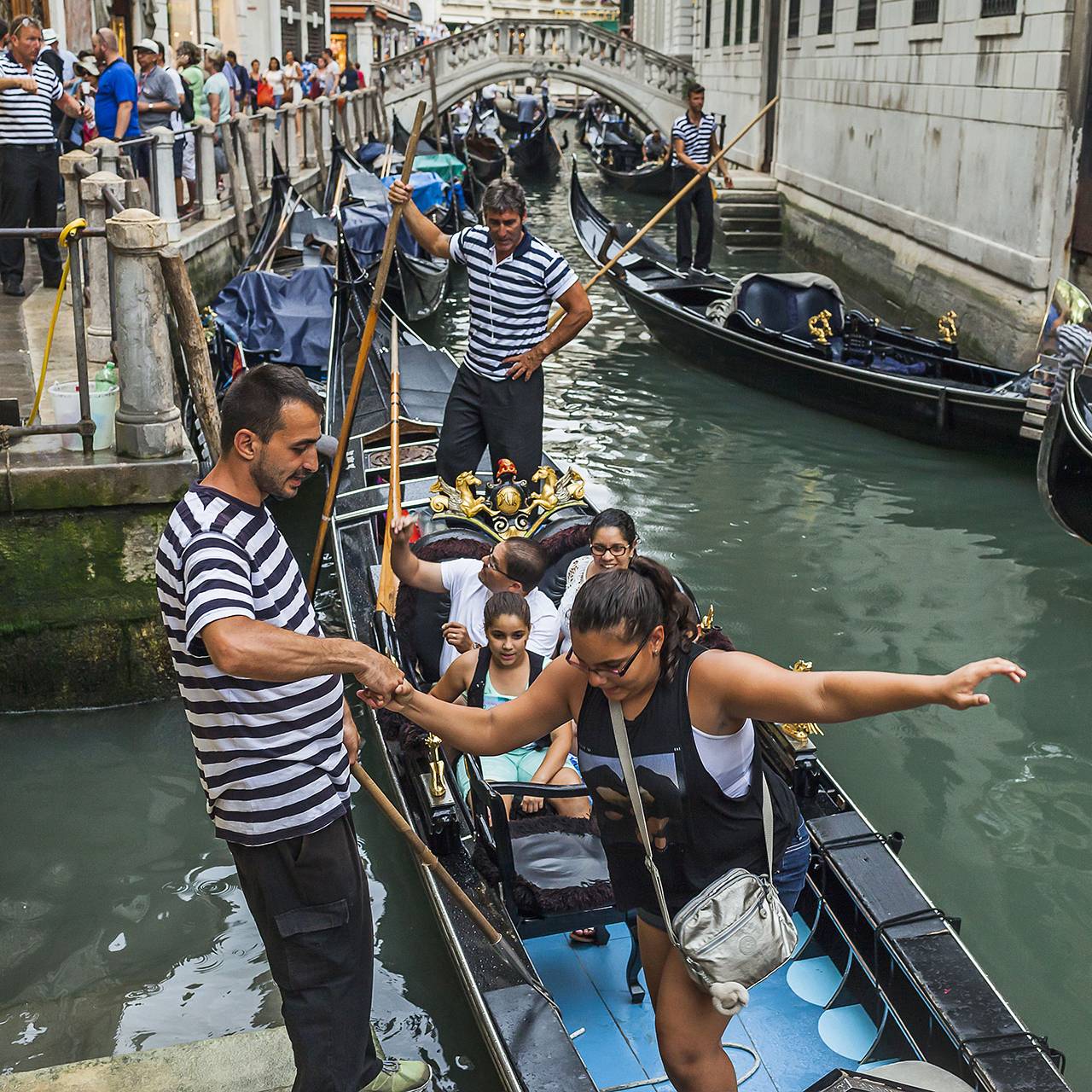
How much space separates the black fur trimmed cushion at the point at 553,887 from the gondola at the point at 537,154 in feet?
50.8

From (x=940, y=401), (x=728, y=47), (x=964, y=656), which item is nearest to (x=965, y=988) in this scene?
(x=964, y=656)

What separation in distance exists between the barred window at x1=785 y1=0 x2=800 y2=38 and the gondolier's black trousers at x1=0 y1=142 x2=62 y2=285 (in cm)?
874

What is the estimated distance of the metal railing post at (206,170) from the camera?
7423 millimetres

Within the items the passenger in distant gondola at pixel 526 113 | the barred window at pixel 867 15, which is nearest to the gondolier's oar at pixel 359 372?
the barred window at pixel 867 15

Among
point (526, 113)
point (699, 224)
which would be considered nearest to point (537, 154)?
point (526, 113)

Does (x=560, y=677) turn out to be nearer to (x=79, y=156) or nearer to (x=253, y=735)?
(x=253, y=735)

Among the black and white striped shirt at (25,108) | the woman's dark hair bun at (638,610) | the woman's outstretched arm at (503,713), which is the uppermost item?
the black and white striped shirt at (25,108)

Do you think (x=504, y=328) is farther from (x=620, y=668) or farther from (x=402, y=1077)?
(x=620, y=668)

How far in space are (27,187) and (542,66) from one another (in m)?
12.8

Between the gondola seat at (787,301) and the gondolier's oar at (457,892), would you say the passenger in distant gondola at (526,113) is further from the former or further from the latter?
the gondolier's oar at (457,892)

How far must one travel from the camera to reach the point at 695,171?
887 cm

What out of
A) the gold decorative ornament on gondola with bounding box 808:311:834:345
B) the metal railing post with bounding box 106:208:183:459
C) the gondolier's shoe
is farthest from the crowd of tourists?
the gondolier's shoe

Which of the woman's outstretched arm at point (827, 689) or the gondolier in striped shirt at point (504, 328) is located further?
the gondolier in striped shirt at point (504, 328)

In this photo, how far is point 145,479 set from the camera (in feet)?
11.0
